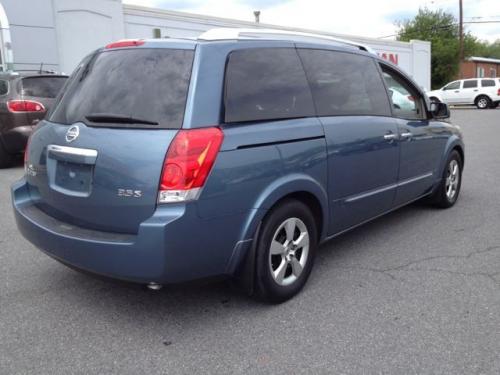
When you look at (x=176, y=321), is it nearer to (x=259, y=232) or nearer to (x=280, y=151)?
(x=259, y=232)

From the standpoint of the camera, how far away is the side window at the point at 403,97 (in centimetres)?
465

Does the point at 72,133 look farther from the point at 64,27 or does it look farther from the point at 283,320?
the point at 64,27

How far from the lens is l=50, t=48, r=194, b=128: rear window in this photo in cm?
287

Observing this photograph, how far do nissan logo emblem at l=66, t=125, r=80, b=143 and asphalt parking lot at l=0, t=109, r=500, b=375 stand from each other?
0.95 metres

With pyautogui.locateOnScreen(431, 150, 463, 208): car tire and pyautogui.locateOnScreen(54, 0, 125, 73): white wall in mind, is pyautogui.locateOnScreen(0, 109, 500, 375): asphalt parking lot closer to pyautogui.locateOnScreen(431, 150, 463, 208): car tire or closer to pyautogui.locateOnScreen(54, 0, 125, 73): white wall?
pyautogui.locateOnScreen(431, 150, 463, 208): car tire

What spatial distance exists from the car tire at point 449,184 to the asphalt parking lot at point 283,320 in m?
1.18

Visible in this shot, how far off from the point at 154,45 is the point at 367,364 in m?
2.27

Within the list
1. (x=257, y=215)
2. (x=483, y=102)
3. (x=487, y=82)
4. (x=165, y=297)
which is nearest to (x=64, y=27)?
(x=165, y=297)

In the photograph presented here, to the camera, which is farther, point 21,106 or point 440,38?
point 440,38

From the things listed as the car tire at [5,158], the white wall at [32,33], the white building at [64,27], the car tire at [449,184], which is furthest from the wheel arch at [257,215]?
the white wall at [32,33]

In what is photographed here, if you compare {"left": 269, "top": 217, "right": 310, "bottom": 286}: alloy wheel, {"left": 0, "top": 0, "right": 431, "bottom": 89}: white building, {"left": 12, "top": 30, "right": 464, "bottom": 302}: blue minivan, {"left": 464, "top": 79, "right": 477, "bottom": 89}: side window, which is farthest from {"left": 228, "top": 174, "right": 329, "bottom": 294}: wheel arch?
{"left": 464, "top": 79, "right": 477, "bottom": 89}: side window

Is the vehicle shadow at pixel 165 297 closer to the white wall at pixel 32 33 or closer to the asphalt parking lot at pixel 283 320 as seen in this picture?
the asphalt parking lot at pixel 283 320

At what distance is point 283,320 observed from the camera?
3.15 metres

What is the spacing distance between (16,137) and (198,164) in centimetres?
646
